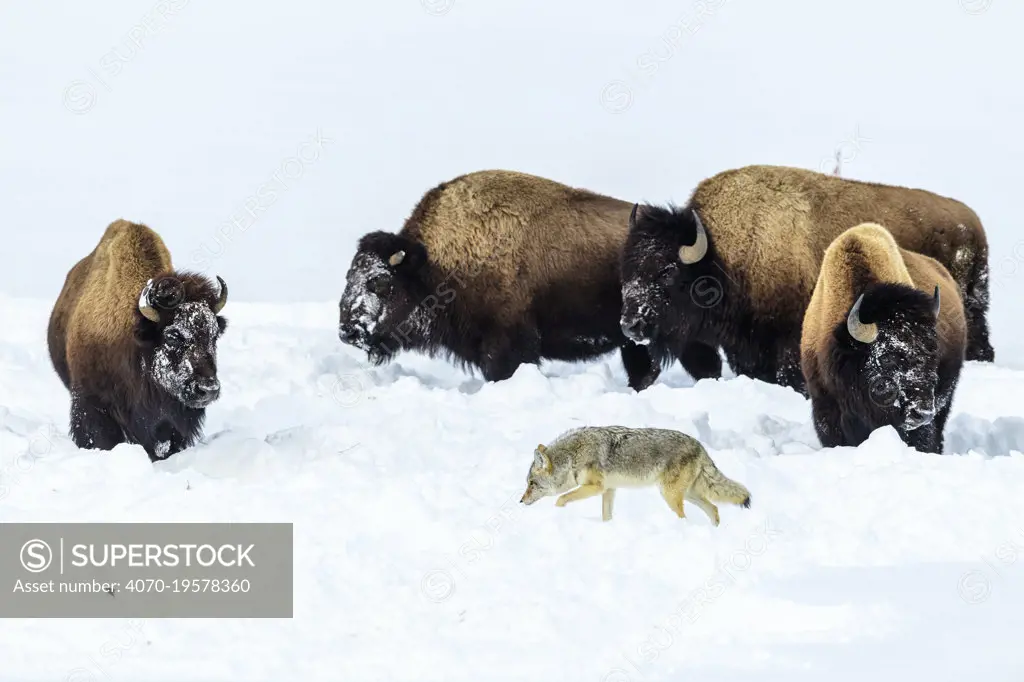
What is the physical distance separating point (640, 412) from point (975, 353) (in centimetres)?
455

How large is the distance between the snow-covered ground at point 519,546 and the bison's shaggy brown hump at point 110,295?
0.64 meters

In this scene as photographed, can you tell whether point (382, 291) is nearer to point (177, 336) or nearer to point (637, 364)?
point (637, 364)

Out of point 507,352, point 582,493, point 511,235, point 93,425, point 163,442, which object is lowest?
point 507,352

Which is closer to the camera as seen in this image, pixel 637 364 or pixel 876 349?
pixel 876 349

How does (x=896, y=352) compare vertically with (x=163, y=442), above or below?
above

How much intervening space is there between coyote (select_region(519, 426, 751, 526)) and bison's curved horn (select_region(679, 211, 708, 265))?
4.18 m

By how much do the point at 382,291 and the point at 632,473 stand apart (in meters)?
5.10

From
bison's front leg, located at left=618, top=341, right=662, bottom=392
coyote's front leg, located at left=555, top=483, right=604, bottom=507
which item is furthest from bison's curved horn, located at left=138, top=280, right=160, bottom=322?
bison's front leg, located at left=618, top=341, right=662, bottom=392

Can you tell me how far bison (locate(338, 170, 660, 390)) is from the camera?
35.1ft

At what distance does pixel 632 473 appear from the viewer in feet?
19.9

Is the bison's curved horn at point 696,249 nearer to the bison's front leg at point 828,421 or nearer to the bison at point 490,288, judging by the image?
the bison at point 490,288

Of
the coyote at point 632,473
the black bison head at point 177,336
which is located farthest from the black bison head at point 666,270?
the coyote at point 632,473

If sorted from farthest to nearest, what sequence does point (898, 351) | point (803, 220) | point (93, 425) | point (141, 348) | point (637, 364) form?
point (637, 364) → point (803, 220) → point (93, 425) → point (141, 348) → point (898, 351)

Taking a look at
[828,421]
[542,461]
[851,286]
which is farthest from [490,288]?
[542,461]
